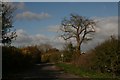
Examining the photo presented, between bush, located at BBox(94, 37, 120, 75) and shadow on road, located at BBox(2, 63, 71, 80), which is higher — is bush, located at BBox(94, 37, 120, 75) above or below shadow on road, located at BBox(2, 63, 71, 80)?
above

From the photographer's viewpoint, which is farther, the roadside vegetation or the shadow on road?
the roadside vegetation

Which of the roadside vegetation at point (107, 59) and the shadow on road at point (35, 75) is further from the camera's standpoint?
the roadside vegetation at point (107, 59)

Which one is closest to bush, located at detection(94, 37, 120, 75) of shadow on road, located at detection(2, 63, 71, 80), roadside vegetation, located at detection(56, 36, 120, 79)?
roadside vegetation, located at detection(56, 36, 120, 79)

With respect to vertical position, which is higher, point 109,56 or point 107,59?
point 109,56

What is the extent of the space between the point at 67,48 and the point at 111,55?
44.1m

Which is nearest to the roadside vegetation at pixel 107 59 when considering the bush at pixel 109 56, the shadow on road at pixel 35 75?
the bush at pixel 109 56

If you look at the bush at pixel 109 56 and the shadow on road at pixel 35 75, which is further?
the bush at pixel 109 56

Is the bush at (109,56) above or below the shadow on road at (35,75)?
above

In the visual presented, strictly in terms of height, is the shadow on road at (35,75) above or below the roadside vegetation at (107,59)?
below

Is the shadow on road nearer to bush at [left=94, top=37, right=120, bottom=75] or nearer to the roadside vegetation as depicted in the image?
the roadside vegetation

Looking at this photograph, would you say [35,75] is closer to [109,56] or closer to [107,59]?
[107,59]

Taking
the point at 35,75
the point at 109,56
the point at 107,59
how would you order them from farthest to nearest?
the point at 35,75 → the point at 107,59 → the point at 109,56

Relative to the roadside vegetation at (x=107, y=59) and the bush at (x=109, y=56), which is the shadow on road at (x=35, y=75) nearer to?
the roadside vegetation at (x=107, y=59)

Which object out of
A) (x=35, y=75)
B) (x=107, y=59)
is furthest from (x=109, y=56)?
(x=35, y=75)
